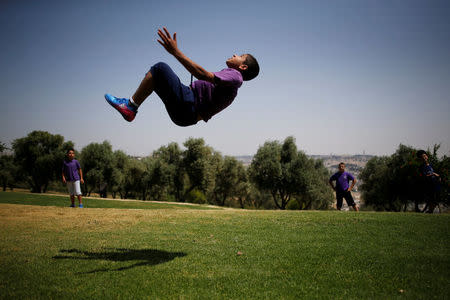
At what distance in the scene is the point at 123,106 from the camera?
4383 mm

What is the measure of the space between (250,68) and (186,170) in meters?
45.7

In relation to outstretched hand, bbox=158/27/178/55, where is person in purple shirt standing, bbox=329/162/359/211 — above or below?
below

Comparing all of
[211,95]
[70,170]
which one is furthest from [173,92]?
[70,170]

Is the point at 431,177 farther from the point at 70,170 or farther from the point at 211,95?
the point at 70,170

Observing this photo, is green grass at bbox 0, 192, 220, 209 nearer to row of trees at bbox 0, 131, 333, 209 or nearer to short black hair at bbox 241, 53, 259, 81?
short black hair at bbox 241, 53, 259, 81

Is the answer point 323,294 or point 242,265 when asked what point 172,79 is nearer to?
point 242,265

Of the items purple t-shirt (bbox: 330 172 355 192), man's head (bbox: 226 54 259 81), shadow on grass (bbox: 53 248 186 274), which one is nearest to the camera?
shadow on grass (bbox: 53 248 186 274)

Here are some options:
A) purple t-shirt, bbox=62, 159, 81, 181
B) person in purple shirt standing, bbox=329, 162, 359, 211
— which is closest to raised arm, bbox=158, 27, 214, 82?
person in purple shirt standing, bbox=329, 162, 359, 211

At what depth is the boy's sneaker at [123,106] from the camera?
173 inches

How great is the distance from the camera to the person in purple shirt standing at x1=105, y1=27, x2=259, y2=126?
13.4 ft

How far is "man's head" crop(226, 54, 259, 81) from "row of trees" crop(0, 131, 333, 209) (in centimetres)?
3616

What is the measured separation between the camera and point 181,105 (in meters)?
4.22

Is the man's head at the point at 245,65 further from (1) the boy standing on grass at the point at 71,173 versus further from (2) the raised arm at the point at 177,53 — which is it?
(1) the boy standing on grass at the point at 71,173

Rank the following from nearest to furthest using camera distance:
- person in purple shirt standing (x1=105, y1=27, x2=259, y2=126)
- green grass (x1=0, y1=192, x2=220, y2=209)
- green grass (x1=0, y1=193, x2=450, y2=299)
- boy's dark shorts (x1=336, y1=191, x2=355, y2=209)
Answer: green grass (x1=0, y1=193, x2=450, y2=299)
person in purple shirt standing (x1=105, y1=27, x2=259, y2=126)
boy's dark shorts (x1=336, y1=191, x2=355, y2=209)
green grass (x1=0, y1=192, x2=220, y2=209)
